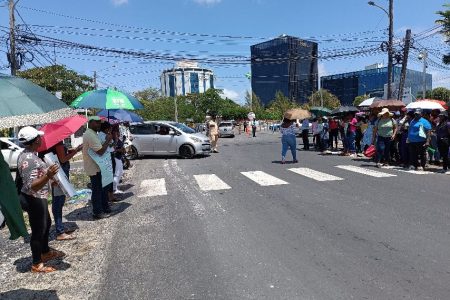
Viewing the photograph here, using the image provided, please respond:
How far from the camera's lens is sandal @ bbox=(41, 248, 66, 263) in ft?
17.5

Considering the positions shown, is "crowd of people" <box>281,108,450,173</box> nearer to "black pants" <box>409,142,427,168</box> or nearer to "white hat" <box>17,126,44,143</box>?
"black pants" <box>409,142,427,168</box>

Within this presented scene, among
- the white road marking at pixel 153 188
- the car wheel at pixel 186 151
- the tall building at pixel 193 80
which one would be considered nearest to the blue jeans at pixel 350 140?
the car wheel at pixel 186 151

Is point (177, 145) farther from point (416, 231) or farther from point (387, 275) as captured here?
point (387, 275)

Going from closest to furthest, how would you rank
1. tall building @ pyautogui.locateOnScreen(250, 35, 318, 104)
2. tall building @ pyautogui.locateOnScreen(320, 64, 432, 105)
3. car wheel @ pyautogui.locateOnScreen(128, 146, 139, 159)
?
car wheel @ pyautogui.locateOnScreen(128, 146, 139, 159) < tall building @ pyautogui.locateOnScreen(250, 35, 318, 104) < tall building @ pyautogui.locateOnScreen(320, 64, 432, 105)

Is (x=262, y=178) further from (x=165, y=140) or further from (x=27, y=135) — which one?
(x=165, y=140)

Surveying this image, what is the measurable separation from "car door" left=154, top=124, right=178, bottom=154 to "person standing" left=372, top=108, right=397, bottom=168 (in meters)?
8.30

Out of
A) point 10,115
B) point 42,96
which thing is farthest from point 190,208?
point 10,115

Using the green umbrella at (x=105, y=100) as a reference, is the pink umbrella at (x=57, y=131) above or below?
below

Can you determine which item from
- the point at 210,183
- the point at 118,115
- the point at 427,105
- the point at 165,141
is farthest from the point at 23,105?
the point at 165,141

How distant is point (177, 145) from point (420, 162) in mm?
9394

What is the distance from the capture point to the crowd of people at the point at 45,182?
4.84 meters

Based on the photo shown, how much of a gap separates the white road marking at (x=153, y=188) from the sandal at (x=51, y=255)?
12.9 ft

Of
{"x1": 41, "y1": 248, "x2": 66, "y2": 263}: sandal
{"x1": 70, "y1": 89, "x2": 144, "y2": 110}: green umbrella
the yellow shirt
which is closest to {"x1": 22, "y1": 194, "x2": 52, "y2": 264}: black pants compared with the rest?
{"x1": 41, "y1": 248, "x2": 66, "y2": 263}: sandal

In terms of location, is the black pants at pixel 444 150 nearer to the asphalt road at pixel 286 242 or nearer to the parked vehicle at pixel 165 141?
the asphalt road at pixel 286 242
